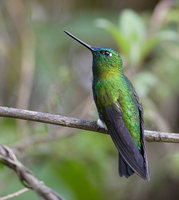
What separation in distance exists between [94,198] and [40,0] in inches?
131

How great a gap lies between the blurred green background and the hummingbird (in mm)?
285

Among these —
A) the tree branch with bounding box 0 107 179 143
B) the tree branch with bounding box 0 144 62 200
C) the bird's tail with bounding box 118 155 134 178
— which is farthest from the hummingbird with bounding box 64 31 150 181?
the tree branch with bounding box 0 144 62 200

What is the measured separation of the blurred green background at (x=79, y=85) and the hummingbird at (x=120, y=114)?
0.28 m

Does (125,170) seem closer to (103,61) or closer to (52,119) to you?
(52,119)

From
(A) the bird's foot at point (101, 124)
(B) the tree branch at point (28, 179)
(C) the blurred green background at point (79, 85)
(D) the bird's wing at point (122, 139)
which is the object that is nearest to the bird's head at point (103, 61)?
(C) the blurred green background at point (79, 85)

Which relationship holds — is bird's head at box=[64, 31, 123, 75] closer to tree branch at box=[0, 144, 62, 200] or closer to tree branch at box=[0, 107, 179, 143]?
tree branch at box=[0, 107, 179, 143]

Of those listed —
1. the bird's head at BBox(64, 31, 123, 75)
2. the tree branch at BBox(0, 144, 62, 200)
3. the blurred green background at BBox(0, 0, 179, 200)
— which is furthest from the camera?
the blurred green background at BBox(0, 0, 179, 200)

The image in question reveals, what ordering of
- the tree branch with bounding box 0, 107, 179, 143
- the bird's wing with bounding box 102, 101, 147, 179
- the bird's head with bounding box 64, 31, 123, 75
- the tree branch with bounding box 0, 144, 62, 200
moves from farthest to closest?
1. the bird's head with bounding box 64, 31, 123, 75
2. the bird's wing with bounding box 102, 101, 147, 179
3. the tree branch with bounding box 0, 107, 179, 143
4. the tree branch with bounding box 0, 144, 62, 200

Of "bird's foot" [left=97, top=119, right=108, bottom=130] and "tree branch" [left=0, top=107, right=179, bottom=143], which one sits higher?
"tree branch" [left=0, top=107, right=179, bottom=143]

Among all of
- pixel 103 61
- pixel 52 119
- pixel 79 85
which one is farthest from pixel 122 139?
pixel 79 85

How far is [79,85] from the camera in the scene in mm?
5668

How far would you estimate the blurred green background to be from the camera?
358 cm

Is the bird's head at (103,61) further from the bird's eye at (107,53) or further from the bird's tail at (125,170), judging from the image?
the bird's tail at (125,170)

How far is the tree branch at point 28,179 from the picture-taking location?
1594mm
